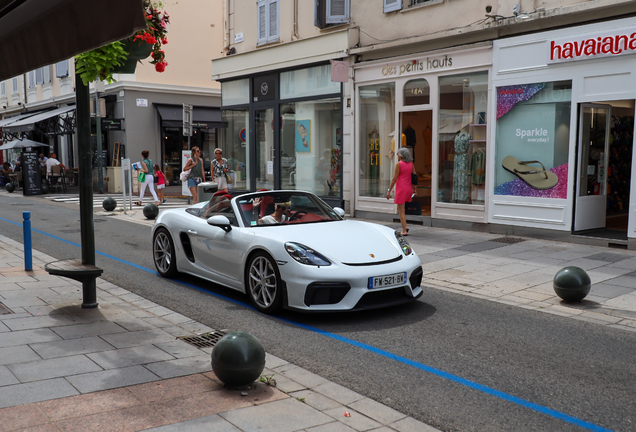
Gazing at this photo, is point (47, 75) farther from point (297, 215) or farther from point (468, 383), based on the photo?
point (468, 383)

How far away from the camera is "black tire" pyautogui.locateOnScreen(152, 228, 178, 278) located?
8125mm

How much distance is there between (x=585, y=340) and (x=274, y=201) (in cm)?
378

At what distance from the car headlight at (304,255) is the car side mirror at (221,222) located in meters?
1.07

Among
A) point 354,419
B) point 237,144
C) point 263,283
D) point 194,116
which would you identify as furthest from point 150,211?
point 194,116

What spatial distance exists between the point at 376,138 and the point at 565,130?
17.5 ft

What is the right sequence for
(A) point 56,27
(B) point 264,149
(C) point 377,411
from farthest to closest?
(B) point 264,149 < (A) point 56,27 < (C) point 377,411

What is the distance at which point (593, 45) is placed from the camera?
34.1 feet

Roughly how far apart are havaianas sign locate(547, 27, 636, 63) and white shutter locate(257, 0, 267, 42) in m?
9.94

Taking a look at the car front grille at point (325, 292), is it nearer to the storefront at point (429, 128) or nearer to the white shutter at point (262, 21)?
the storefront at point (429, 128)

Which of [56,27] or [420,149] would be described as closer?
[56,27]

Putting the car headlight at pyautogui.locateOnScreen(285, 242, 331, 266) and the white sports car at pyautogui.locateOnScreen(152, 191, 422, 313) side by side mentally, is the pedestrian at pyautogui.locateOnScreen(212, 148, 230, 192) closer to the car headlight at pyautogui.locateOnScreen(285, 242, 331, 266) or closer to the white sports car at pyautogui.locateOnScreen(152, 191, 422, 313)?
the white sports car at pyautogui.locateOnScreen(152, 191, 422, 313)

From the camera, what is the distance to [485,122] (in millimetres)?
12656

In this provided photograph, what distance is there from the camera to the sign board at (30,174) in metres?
24.0

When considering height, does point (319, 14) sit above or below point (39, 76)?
below
